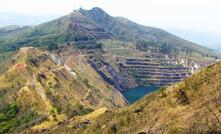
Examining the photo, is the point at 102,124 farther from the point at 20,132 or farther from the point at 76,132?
the point at 20,132

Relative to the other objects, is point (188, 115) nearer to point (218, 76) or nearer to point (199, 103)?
point (199, 103)

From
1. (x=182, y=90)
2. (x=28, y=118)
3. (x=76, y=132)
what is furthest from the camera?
(x=28, y=118)

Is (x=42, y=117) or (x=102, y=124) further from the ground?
(x=102, y=124)

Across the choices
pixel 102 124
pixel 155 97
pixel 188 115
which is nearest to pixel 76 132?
pixel 102 124

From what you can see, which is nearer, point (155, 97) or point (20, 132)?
point (155, 97)

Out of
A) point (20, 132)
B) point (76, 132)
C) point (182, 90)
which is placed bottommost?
point (20, 132)

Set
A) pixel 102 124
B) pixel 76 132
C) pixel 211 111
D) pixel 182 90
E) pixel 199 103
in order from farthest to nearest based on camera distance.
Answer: pixel 76 132 → pixel 102 124 → pixel 182 90 → pixel 199 103 → pixel 211 111

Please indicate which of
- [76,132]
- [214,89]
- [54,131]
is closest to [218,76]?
[214,89]
